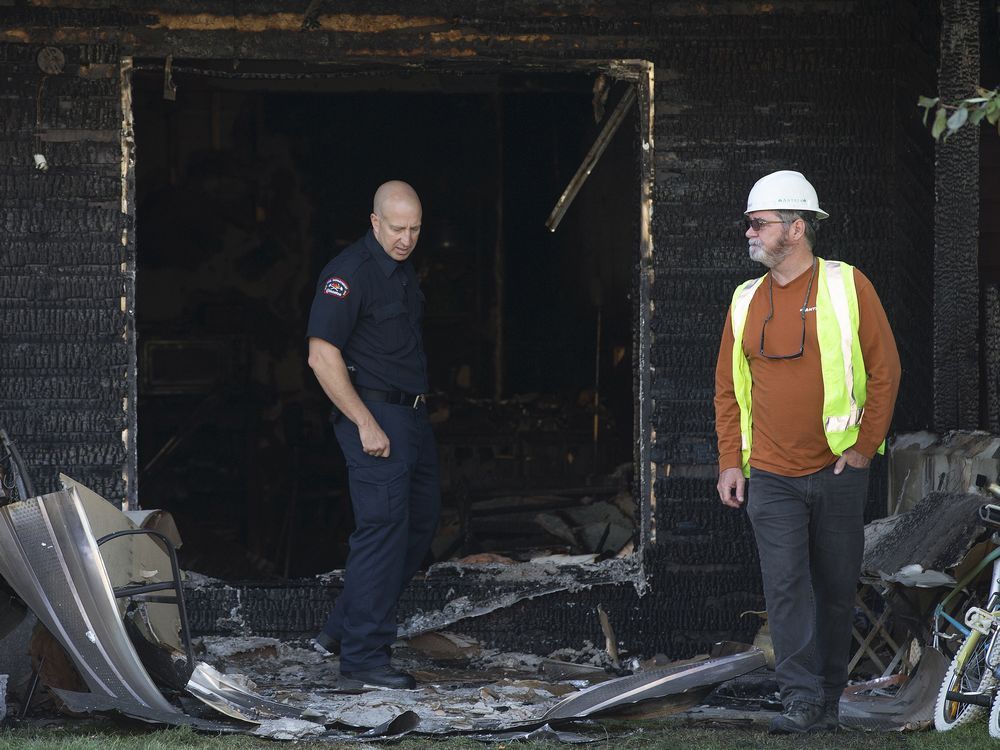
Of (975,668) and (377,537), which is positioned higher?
(377,537)

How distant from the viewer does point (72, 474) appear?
6422mm

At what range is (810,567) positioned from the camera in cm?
521

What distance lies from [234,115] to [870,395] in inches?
390

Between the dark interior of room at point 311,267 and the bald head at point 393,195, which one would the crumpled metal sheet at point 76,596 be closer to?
the bald head at point 393,195

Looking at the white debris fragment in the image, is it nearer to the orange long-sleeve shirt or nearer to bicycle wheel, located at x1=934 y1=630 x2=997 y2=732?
the orange long-sleeve shirt

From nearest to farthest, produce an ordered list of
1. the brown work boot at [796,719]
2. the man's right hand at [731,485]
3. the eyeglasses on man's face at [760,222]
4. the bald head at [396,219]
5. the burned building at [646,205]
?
1. the brown work boot at [796,719]
2. the eyeglasses on man's face at [760,222]
3. the man's right hand at [731,485]
4. the bald head at [396,219]
5. the burned building at [646,205]

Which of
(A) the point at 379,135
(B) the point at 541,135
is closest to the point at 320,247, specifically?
(A) the point at 379,135

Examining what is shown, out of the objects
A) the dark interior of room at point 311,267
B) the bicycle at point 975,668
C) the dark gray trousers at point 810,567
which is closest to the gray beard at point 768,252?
the dark gray trousers at point 810,567

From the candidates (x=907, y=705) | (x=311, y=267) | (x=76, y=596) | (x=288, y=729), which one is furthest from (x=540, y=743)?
(x=311, y=267)

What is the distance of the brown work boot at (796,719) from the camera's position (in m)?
4.95

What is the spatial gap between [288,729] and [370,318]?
1.89m

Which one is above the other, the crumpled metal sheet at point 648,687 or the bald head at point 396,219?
the bald head at point 396,219

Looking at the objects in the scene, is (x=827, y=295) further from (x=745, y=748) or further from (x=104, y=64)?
(x=104, y=64)

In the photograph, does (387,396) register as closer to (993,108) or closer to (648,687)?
(648,687)
